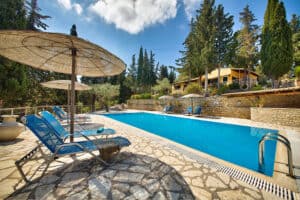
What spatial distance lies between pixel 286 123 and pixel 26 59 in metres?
12.4

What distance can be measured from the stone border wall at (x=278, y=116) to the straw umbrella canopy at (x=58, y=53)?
32.7 feet

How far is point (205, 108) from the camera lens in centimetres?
1424

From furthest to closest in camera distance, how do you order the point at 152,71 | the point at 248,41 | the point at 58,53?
the point at 152,71 → the point at 248,41 → the point at 58,53

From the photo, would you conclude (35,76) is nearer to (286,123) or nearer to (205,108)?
(205,108)

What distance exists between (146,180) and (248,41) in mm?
27267

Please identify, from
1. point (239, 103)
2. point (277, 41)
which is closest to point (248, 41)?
point (277, 41)

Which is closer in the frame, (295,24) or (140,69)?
(295,24)

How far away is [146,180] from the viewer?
245cm

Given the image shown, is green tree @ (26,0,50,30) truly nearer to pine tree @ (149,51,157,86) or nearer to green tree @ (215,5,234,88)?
green tree @ (215,5,234,88)

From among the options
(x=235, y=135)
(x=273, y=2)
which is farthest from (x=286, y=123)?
(x=273, y=2)

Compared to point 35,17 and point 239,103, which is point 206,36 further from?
point 35,17

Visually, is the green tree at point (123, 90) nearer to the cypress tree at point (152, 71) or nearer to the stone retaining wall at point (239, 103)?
the cypress tree at point (152, 71)

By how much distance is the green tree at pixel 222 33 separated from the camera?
57.0 ft

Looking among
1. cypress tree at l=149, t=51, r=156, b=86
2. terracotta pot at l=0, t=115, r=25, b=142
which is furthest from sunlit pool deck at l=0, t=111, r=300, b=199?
cypress tree at l=149, t=51, r=156, b=86
